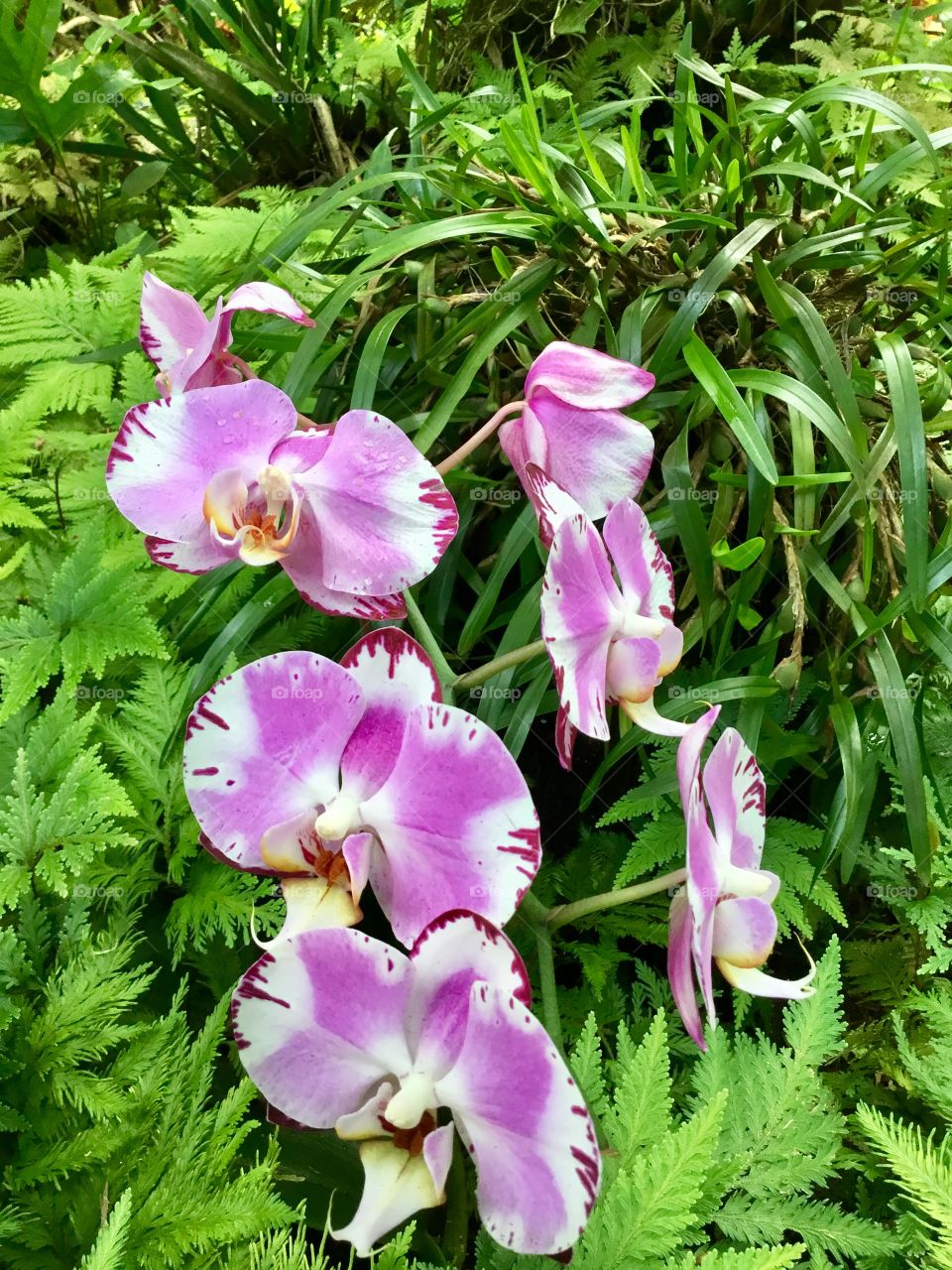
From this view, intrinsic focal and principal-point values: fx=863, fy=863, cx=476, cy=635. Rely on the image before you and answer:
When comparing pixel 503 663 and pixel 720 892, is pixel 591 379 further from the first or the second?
pixel 720 892

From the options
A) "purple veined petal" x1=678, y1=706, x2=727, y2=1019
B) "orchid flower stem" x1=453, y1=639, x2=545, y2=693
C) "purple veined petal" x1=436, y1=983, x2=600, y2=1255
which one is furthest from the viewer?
"orchid flower stem" x1=453, y1=639, x2=545, y2=693

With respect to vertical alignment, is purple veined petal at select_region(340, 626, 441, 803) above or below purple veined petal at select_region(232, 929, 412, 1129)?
above

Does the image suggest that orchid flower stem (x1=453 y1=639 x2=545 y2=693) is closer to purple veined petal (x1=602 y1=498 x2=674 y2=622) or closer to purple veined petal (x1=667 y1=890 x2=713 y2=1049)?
purple veined petal (x1=602 y1=498 x2=674 y2=622)

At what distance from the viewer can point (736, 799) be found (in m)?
0.53

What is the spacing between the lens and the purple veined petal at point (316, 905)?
458 mm

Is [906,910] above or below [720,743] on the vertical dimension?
below

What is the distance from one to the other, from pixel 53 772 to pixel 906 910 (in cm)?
82

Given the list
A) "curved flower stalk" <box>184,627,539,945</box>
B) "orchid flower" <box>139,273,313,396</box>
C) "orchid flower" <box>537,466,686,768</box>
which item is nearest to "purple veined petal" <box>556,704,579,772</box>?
"orchid flower" <box>537,466,686,768</box>

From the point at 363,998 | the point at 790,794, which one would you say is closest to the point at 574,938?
the point at 790,794

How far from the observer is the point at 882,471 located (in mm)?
894

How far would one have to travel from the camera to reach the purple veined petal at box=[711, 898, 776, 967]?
483mm

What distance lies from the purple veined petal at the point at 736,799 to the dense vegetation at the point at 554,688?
0.13m

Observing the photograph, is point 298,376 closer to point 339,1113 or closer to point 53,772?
point 53,772

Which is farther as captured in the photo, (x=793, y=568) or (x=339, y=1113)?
(x=793, y=568)
